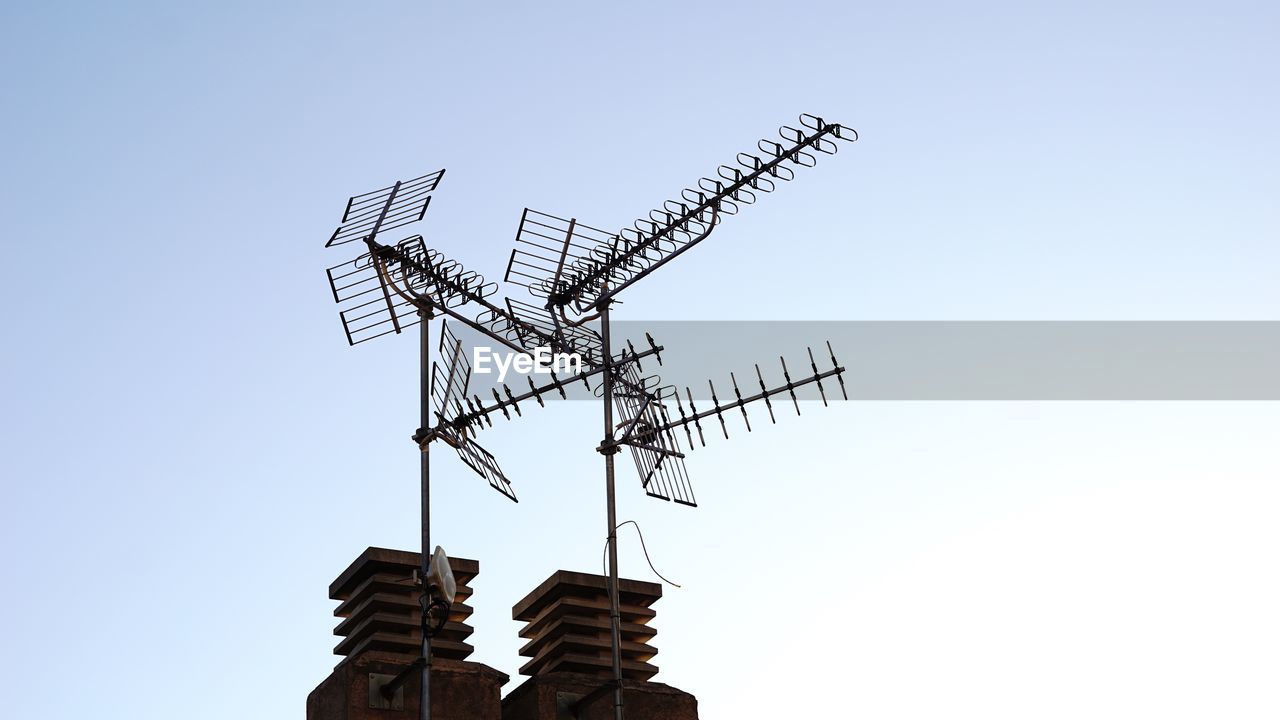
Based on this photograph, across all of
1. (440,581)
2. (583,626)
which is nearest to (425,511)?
(440,581)

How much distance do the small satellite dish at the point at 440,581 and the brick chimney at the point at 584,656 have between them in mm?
2175

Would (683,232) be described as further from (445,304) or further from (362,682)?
(362,682)

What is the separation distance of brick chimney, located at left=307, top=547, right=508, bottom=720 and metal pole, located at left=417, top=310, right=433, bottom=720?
368mm

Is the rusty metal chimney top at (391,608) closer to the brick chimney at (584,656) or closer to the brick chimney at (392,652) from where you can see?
the brick chimney at (392,652)

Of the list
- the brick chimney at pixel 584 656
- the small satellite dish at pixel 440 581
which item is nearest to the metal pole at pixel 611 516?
the brick chimney at pixel 584 656

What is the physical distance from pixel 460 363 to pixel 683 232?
8.50 feet

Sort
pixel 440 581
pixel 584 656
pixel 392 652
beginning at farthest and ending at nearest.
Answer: pixel 584 656 < pixel 392 652 < pixel 440 581

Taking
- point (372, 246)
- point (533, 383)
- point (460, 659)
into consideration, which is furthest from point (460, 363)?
point (460, 659)

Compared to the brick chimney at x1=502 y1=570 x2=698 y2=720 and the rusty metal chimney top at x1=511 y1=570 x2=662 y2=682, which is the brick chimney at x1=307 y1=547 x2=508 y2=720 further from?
the rusty metal chimney top at x1=511 y1=570 x2=662 y2=682

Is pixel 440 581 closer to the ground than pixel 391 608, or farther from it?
closer to the ground

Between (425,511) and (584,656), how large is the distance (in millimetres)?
3152

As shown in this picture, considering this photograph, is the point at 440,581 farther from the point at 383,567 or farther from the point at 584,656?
the point at 584,656

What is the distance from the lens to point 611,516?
51.9 feet

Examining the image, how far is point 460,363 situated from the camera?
16406mm
